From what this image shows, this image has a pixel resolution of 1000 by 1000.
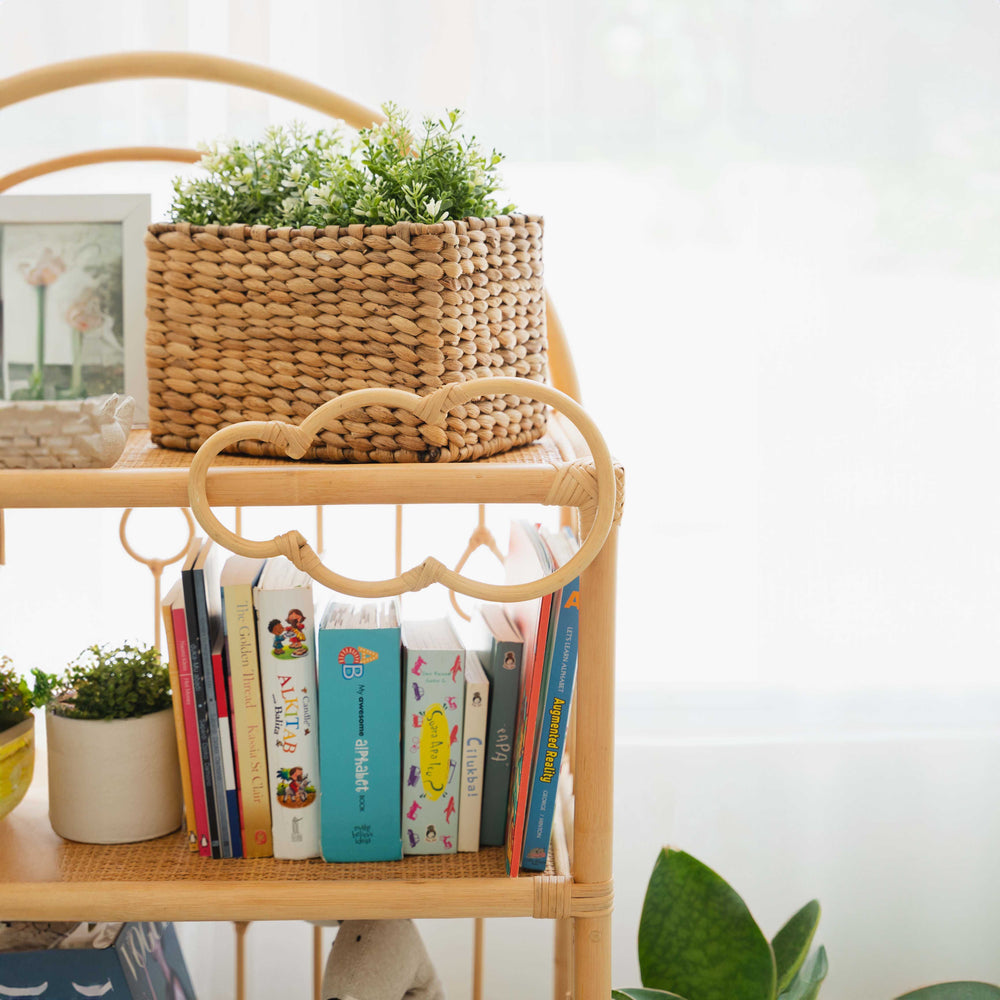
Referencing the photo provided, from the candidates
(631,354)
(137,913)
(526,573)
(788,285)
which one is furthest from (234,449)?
(788,285)

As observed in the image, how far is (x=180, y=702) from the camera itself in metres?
0.77

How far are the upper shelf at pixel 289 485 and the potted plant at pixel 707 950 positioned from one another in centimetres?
50

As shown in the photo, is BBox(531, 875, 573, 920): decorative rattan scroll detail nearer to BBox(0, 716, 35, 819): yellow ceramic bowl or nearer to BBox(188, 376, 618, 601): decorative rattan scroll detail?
BBox(188, 376, 618, 601): decorative rattan scroll detail

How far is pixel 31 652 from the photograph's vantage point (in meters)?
1.17

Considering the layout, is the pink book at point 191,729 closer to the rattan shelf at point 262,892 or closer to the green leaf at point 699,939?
the rattan shelf at point 262,892

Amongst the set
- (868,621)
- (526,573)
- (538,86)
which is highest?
(538,86)

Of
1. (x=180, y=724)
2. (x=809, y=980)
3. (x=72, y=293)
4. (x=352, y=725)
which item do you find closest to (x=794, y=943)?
(x=809, y=980)

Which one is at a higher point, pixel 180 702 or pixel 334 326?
pixel 334 326

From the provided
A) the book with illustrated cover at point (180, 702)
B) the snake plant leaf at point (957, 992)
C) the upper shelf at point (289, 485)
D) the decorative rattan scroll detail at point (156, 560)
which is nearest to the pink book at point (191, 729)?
the book with illustrated cover at point (180, 702)

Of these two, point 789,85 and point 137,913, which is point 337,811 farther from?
point 789,85

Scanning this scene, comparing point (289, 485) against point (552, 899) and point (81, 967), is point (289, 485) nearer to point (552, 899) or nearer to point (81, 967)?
point (552, 899)

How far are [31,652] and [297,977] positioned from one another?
54 cm

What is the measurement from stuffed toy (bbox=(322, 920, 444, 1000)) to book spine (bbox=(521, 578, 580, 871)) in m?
0.24

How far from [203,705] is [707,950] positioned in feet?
1.85
